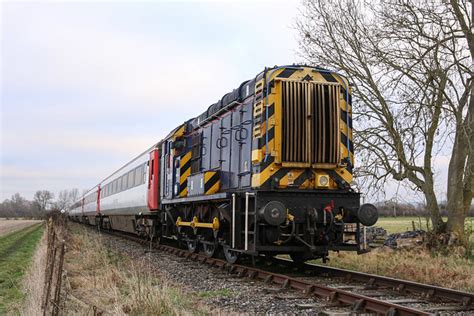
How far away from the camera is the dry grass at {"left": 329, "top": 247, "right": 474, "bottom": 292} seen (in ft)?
29.1

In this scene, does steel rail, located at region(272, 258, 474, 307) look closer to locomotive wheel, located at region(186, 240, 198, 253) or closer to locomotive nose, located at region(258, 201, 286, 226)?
locomotive nose, located at region(258, 201, 286, 226)

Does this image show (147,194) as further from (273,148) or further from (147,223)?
(273,148)

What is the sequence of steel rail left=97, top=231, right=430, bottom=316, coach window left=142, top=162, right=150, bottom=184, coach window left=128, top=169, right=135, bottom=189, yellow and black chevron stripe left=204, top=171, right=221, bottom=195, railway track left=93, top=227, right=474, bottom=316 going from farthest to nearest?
coach window left=128, top=169, right=135, bottom=189 → coach window left=142, top=162, right=150, bottom=184 → yellow and black chevron stripe left=204, top=171, right=221, bottom=195 → railway track left=93, top=227, right=474, bottom=316 → steel rail left=97, top=231, right=430, bottom=316

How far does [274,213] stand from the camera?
8445mm

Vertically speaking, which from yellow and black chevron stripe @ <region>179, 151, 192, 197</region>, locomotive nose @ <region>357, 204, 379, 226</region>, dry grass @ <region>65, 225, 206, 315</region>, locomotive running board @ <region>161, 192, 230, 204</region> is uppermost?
yellow and black chevron stripe @ <region>179, 151, 192, 197</region>

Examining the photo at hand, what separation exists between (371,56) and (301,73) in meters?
4.76

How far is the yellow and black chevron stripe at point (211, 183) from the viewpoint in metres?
11.3

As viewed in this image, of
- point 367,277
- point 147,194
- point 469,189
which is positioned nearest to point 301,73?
point 367,277

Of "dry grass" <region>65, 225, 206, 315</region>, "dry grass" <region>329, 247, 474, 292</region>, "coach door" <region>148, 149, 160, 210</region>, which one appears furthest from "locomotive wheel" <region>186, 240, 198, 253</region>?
"dry grass" <region>329, 247, 474, 292</region>

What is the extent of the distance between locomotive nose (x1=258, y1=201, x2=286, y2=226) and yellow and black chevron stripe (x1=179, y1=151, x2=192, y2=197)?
5.21m

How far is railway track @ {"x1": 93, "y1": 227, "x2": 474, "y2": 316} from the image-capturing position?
6.33 m

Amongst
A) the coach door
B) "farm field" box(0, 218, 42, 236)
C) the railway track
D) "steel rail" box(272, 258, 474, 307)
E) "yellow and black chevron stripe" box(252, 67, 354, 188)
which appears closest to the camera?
the railway track

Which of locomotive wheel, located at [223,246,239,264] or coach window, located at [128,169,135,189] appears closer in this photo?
locomotive wheel, located at [223,246,239,264]

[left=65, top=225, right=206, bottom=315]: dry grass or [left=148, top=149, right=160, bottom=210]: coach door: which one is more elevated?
[left=148, top=149, right=160, bottom=210]: coach door
